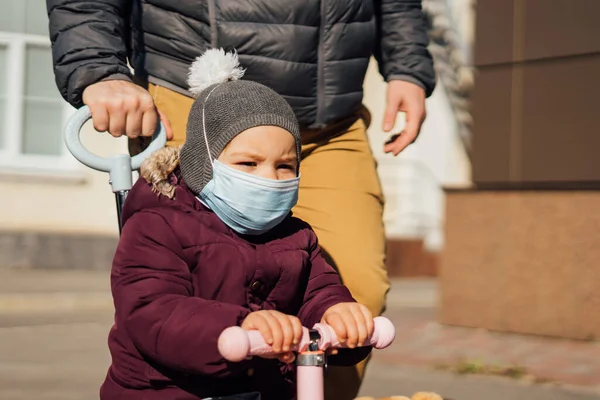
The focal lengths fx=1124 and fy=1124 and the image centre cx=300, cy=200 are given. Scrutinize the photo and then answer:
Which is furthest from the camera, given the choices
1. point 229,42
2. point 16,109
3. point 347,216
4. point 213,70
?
point 16,109

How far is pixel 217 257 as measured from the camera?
273 cm

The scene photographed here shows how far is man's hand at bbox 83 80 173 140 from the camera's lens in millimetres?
3035

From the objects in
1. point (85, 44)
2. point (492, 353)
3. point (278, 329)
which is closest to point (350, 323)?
point (278, 329)

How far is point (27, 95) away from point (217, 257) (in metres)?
11.0

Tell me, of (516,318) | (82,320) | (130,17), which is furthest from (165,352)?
(82,320)

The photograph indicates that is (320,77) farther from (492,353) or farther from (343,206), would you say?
(492,353)

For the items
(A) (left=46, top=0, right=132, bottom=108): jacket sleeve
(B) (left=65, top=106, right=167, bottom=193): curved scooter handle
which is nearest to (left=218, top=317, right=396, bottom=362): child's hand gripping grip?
(B) (left=65, top=106, right=167, bottom=193): curved scooter handle

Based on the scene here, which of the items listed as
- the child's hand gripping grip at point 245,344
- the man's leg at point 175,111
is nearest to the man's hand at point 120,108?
the man's leg at point 175,111

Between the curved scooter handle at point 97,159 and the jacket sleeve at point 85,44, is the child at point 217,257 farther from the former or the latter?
the jacket sleeve at point 85,44

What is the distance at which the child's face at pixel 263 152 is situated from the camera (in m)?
2.70

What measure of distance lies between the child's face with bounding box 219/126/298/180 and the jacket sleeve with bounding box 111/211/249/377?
24 cm

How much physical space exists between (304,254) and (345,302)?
0.21 metres

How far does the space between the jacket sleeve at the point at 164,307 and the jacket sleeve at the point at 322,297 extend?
0.33 meters

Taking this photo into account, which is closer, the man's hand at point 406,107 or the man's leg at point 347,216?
the man's leg at point 347,216
